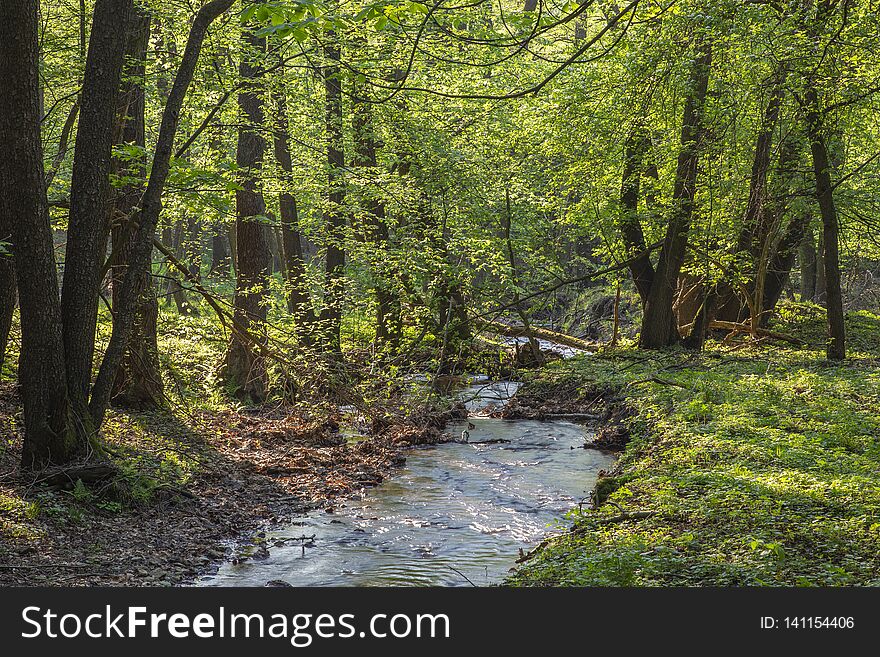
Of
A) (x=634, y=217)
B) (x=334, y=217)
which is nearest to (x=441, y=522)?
(x=334, y=217)

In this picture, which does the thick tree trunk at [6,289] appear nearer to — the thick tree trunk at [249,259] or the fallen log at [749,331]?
the thick tree trunk at [249,259]

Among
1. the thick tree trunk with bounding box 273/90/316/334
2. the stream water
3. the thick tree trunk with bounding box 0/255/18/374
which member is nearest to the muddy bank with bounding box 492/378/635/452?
the stream water

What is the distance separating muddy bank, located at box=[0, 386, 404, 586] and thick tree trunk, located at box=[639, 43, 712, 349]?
29.7ft

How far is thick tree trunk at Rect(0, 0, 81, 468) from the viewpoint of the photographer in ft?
25.0

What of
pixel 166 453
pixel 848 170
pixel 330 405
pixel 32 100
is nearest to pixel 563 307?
pixel 848 170

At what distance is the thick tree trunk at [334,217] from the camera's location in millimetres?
15719

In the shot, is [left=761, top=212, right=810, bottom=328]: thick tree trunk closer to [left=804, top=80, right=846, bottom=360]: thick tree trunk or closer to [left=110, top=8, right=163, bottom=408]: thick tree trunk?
[left=804, top=80, right=846, bottom=360]: thick tree trunk

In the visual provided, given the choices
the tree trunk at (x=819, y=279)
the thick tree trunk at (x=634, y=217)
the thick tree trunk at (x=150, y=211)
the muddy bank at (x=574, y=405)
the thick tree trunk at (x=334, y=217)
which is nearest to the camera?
the thick tree trunk at (x=150, y=211)

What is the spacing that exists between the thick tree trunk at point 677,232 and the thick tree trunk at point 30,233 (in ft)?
36.7

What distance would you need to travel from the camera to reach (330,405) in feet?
42.4

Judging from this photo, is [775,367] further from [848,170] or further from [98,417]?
[98,417]

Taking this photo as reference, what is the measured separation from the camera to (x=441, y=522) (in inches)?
380

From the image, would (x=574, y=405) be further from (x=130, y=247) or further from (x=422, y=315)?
(x=130, y=247)

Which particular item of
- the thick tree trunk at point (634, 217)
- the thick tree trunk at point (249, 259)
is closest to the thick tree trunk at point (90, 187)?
the thick tree trunk at point (249, 259)
